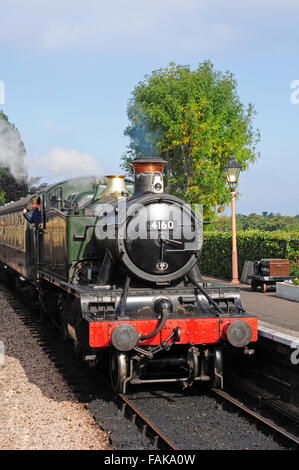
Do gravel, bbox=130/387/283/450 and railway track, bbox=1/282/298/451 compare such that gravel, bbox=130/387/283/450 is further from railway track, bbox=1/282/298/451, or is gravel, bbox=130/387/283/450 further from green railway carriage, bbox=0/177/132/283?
green railway carriage, bbox=0/177/132/283

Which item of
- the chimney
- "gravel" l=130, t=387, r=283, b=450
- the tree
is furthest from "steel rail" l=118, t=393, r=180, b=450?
the tree

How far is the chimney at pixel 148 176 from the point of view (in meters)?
7.58

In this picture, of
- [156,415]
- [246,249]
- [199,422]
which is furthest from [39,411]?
[246,249]

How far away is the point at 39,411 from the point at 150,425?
4.82ft

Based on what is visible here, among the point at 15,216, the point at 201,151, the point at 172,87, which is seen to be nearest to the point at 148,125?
the point at 172,87

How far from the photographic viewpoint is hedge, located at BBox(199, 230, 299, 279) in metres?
16.4

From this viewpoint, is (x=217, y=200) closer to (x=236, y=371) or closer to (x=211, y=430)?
(x=236, y=371)

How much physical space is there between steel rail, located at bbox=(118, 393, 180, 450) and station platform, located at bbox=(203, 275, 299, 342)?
229cm

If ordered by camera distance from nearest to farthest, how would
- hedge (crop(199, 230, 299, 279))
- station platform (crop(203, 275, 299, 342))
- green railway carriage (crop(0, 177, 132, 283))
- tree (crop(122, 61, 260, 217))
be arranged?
green railway carriage (crop(0, 177, 132, 283)), station platform (crop(203, 275, 299, 342)), hedge (crop(199, 230, 299, 279)), tree (crop(122, 61, 260, 217))

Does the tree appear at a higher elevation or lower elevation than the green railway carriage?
higher

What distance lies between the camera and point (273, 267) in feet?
50.3

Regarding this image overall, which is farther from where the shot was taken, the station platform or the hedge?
the hedge

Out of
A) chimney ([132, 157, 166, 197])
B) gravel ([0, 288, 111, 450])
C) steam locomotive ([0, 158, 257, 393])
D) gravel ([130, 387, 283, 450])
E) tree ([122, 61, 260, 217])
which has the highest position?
tree ([122, 61, 260, 217])

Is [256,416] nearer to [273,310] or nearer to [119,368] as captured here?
[119,368]
